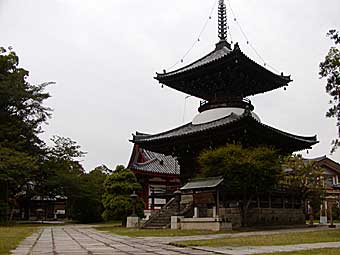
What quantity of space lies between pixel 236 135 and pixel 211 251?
16205 mm

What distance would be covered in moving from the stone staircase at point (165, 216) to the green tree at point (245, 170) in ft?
13.0

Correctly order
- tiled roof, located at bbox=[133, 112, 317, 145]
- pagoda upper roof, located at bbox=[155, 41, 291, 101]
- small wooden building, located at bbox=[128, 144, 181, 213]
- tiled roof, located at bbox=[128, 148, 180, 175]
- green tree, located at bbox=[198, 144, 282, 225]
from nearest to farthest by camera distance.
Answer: green tree, located at bbox=[198, 144, 282, 225]
tiled roof, located at bbox=[133, 112, 317, 145]
pagoda upper roof, located at bbox=[155, 41, 291, 101]
small wooden building, located at bbox=[128, 144, 181, 213]
tiled roof, located at bbox=[128, 148, 180, 175]

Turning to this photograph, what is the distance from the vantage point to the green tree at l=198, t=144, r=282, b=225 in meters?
24.8

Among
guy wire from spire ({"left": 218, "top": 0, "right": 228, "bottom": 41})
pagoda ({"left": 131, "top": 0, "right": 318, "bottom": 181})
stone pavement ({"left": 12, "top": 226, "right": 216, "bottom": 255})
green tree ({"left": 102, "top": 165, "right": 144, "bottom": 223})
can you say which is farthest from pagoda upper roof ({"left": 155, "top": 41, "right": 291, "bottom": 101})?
stone pavement ({"left": 12, "top": 226, "right": 216, "bottom": 255})

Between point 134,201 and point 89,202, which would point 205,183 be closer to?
point 134,201

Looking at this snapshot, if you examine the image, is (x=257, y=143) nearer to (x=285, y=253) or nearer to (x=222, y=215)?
(x=222, y=215)

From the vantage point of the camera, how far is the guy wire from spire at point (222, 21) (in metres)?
36.4

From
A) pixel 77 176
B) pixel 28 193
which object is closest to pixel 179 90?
pixel 77 176

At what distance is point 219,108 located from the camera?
3219 cm

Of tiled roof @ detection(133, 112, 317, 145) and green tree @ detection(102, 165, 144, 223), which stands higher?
tiled roof @ detection(133, 112, 317, 145)

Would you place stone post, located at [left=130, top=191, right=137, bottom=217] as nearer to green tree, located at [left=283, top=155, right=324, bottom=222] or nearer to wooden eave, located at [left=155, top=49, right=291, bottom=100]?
wooden eave, located at [left=155, top=49, right=291, bottom=100]

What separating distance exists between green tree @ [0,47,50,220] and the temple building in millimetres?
A: 11926

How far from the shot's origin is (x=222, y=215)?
25953 mm

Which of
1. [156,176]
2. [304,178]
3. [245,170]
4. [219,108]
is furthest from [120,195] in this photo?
[304,178]
